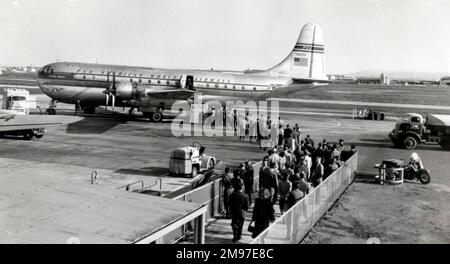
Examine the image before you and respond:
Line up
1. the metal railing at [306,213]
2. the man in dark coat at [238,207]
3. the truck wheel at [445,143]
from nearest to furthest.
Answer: the metal railing at [306,213], the man in dark coat at [238,207], the truck wheel at [445,143]

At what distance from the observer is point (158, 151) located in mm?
23281

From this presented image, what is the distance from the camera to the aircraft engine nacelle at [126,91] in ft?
106

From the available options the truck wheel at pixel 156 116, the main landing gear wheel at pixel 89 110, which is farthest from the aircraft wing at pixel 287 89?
the main landing gear wheel at pixel 89 110

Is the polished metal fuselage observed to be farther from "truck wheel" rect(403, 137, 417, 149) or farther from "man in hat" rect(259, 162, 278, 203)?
"man in hat" rect(259, 162, 278, 203)

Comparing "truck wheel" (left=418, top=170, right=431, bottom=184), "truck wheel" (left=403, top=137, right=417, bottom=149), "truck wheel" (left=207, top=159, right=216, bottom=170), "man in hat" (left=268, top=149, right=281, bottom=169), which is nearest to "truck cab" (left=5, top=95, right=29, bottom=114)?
"truck wheel" (left=207, top=159, right=216, bottom=170)

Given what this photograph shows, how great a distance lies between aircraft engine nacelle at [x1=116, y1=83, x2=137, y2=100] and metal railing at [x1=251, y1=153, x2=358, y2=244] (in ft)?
67.7

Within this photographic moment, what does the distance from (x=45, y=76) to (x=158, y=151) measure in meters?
17.4

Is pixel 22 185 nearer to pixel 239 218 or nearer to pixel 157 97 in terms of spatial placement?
pixel 239 218

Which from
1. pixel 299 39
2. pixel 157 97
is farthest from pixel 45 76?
pixel 299 39

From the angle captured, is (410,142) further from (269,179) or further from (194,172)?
(269,179)

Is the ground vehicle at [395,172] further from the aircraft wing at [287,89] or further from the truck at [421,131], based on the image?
the aircraft wing at [287,89]

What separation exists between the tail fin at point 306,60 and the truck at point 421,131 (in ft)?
44.2

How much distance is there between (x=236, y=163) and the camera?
20781 millimetres

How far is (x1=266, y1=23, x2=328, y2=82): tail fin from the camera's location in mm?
39000
